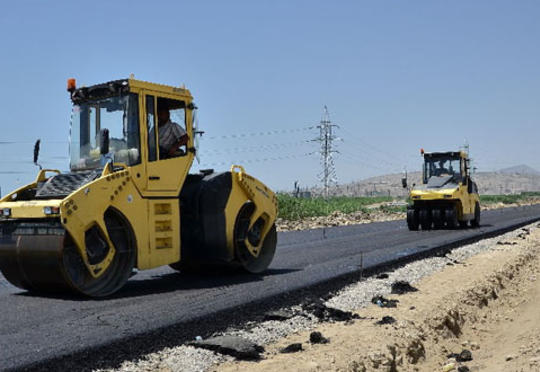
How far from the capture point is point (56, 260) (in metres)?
7.62

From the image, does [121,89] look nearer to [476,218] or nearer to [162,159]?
[162,159]

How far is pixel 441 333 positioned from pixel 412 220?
1436 cm

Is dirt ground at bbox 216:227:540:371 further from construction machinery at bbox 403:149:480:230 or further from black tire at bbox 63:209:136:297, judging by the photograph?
construction machinery at bbox 403:149:480:230

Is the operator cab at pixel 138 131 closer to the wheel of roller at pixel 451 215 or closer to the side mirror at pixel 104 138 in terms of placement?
the side mirror at pixel 104 138

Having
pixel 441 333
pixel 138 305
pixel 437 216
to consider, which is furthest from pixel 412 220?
pixel 138 305

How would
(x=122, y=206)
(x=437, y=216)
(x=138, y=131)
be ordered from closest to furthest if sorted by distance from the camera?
(x=122, y=206)
(x=138, y=131)
(x=437, y=216)

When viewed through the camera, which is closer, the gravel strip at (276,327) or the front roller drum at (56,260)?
the gravel strip at (276,327)

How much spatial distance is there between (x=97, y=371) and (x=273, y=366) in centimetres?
143

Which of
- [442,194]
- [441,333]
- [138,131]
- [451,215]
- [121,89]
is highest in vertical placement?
[121,89]

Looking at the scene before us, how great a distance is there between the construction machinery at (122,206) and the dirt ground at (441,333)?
2.82m

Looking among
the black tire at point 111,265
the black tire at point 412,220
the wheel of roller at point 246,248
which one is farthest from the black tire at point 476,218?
the black tire at point 111,265

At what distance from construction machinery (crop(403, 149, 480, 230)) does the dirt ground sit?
9.70 meters

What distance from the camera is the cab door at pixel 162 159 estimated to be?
28.8ft

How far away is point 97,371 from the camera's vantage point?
5098mm
